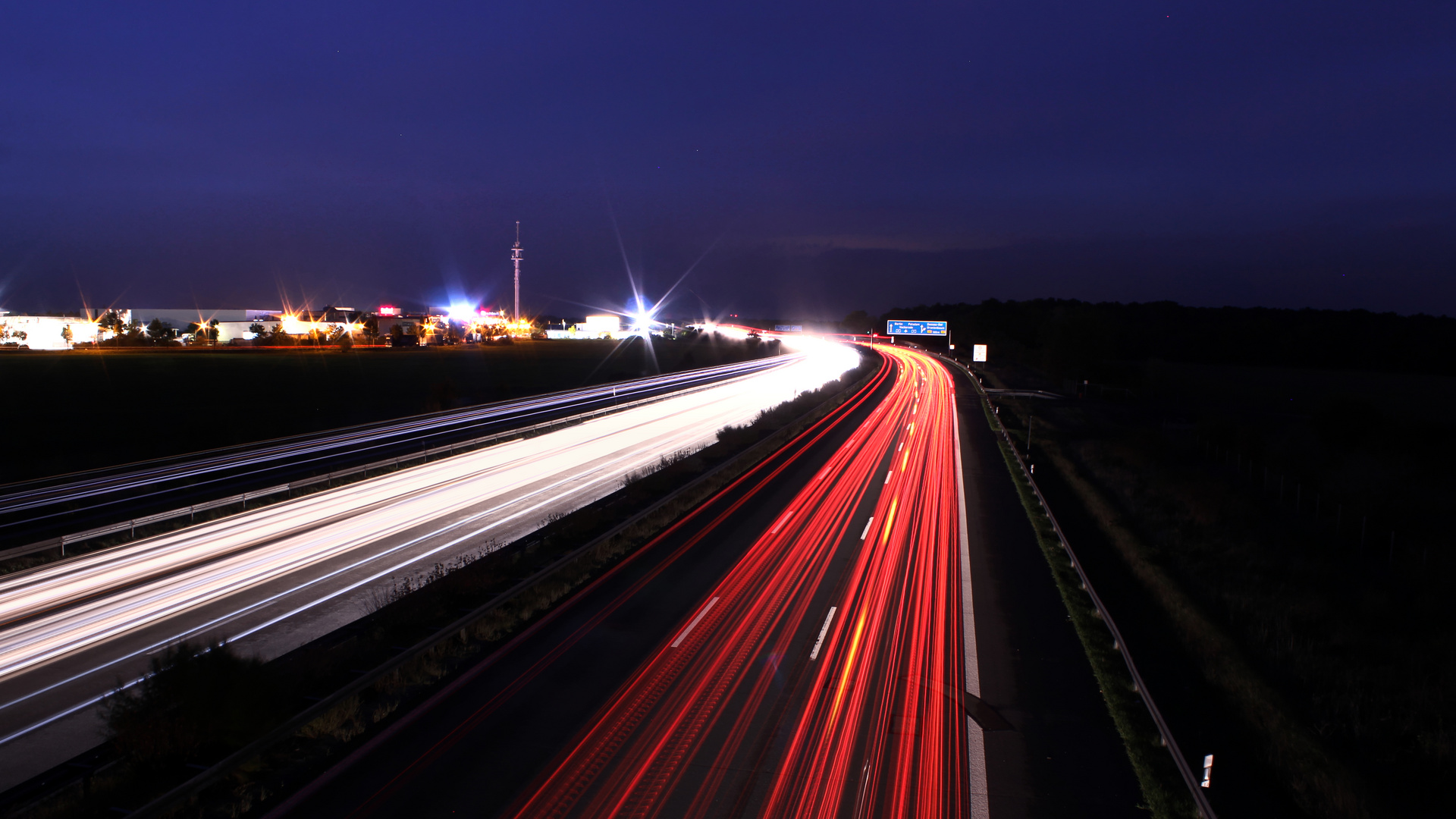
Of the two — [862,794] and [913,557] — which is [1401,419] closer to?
[913,557]

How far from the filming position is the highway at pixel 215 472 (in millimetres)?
17562

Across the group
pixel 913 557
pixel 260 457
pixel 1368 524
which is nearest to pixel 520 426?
pixel 260 457

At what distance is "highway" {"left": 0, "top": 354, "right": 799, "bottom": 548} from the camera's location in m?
17.6

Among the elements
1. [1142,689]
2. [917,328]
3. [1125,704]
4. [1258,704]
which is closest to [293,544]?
[1125,704]

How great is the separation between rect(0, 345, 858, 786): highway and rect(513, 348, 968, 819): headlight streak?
5.86 metres

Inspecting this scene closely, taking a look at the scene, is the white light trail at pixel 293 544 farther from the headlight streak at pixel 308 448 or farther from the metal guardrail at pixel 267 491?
the headlight streak at pixel 308 448

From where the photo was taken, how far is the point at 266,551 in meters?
14.9

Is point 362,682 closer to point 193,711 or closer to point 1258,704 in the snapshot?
point 193,711

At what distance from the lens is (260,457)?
2488 centimetres

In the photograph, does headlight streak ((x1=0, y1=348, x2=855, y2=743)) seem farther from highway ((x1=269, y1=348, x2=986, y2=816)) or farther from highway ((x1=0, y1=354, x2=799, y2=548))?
highway ((x1=269, y1=348, x2=986, y2=816))

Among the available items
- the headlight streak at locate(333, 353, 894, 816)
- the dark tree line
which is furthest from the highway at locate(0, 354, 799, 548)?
the dark tree line

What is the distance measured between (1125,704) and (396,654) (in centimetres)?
920

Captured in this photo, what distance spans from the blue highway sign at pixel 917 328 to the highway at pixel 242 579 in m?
68.8

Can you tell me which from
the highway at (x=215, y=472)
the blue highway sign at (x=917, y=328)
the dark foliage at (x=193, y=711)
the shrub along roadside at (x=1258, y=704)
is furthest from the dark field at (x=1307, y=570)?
the blue highway sign at (x=917, y=328)
